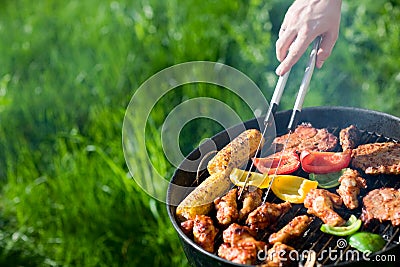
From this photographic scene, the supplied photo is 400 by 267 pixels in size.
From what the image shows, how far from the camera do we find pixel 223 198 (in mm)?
2557

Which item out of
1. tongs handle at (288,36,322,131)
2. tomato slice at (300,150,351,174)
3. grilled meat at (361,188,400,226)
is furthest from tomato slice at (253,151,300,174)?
grilled meat at (361,188,400,226)

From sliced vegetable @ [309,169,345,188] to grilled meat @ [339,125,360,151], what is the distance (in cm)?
19

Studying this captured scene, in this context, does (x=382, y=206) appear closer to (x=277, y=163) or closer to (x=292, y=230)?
(x=292, y=230)

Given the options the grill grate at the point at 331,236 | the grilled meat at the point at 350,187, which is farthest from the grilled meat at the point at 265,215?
the grilled meat at the point at 350,187

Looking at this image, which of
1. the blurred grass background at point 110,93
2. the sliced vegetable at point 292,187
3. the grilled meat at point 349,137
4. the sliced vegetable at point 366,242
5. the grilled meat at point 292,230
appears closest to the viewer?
the sliced vegetable at point 366,242

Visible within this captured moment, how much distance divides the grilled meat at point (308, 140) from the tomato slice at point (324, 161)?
72mm

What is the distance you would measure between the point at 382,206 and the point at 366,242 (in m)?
0.23

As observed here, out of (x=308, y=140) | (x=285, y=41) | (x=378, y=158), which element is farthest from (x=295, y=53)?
(x=378, y=158)

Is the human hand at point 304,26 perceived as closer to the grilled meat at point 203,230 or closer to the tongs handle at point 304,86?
the tongs handle at point 304,86

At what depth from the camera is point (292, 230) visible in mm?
2314

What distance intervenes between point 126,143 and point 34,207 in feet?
2.70

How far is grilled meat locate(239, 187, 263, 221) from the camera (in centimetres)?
248

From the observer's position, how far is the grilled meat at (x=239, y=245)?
220 centimetres

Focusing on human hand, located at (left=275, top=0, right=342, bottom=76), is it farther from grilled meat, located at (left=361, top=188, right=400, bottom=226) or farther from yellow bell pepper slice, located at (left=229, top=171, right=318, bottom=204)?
grilled meat, located at (left=361, top=188, right=400, bottom=226)
